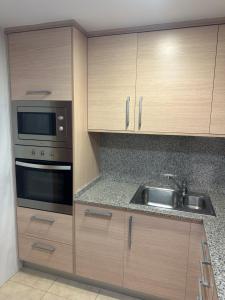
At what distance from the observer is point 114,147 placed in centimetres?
223

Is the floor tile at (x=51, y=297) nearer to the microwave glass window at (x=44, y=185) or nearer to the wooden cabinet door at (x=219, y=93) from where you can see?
the microwave glass window at (x=44, y=185)

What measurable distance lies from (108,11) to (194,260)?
1784 millimetres

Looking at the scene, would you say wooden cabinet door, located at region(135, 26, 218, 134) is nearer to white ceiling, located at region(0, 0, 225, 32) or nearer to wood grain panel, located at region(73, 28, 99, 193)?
white ceiling, located at region(0, 0, 225, 32)

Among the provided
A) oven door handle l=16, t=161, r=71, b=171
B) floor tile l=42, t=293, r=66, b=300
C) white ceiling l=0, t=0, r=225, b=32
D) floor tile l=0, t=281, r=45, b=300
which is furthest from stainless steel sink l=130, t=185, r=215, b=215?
white ceiling l=0, t=0, r=225, b=32

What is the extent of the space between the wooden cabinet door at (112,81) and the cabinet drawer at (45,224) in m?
0.86

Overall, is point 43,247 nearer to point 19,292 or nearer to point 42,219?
point 42,219

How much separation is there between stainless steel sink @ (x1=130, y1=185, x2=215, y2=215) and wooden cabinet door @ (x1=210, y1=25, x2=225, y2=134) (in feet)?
2.02

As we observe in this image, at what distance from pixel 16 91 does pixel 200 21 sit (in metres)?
1.51

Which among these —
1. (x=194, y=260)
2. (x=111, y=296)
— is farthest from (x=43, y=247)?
(x=194, y=260)

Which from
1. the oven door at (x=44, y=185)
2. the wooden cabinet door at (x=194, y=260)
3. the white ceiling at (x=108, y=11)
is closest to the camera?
the white ceiling at (x=108, y=11)

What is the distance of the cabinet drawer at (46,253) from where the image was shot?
75.2 inches

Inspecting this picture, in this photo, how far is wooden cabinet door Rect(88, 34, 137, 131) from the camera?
1.77m

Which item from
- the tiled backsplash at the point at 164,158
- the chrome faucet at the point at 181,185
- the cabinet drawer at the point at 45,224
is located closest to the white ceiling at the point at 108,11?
the tiled backsplash at the point at 164,158

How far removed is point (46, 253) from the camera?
6.46 ft
